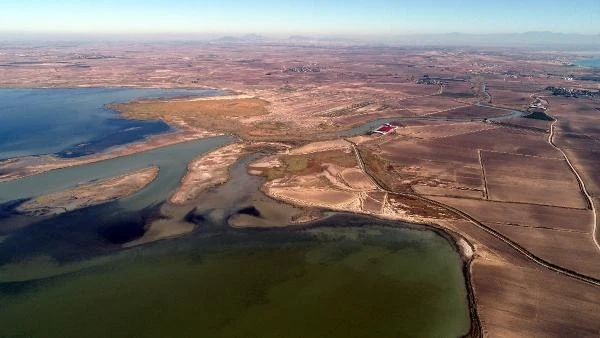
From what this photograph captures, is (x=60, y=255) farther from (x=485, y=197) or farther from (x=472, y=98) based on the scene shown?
(x=472, y=98)

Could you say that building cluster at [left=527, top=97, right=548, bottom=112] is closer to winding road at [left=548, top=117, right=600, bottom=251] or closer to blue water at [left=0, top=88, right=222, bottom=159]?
winding road at [left=548, top=117, right=600, bottom=251]

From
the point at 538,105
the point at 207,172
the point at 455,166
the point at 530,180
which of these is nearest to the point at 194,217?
the point at 207,172

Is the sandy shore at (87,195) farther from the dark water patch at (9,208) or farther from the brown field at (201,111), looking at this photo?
the brown field at (201,111)

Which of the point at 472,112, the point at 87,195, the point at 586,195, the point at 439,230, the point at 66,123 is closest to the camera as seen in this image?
the point at 439,230

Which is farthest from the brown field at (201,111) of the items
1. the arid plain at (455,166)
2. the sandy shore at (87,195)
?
the sandy shore at (87,195)

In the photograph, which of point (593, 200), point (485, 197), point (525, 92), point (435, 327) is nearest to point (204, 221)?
point (435, 327)

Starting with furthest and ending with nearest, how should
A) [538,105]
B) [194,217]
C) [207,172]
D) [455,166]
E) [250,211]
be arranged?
[538,105], [455,166], [207,172], [250,211], [194,217]

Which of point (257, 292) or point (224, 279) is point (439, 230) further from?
point (224, 279)
